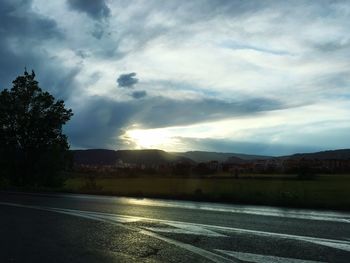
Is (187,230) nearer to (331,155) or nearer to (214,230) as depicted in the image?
(214,230)

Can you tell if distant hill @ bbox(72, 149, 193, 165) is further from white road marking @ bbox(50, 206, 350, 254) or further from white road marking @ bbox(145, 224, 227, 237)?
white road marking @ bbox(145, 224, 227, 237)

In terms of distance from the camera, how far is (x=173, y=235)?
34.8ft

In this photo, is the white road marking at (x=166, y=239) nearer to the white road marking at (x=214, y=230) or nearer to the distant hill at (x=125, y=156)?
the white road marking at (x=214, y=230)

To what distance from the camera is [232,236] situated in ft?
34.1

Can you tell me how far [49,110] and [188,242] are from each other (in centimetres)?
2761

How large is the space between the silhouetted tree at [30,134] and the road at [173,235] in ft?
66.1

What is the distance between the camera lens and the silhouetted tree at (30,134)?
34.8 metres

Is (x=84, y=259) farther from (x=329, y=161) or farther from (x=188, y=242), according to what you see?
(x=329, y=161)

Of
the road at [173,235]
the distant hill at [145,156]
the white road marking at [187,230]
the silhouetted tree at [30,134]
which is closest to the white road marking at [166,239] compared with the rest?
the road at [173,235]

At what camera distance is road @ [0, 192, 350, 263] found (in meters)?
8.49

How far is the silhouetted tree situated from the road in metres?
20.1

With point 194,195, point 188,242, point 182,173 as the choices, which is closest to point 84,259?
point 188,242

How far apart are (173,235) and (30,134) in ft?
86.7

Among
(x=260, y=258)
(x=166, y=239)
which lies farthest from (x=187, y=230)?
(x=260, y=258)
